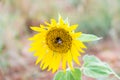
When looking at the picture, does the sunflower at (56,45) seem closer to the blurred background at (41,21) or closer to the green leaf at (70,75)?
the green leaf at (70,75)

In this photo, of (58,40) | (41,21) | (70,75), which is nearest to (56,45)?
(58,40)

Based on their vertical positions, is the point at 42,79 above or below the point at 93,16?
below

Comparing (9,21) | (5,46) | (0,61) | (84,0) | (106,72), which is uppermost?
(84,0)

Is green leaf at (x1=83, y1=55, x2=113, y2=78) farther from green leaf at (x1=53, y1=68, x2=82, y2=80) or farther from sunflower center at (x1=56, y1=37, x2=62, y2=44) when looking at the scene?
sunflower center at (x1=56, y1=37, x2=62, y2=44)

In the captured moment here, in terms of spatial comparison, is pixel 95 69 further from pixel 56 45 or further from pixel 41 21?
pixel 41 21

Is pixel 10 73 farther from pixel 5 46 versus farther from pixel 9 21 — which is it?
pixel 9 21

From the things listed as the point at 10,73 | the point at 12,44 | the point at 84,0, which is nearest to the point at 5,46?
the point at 12,44

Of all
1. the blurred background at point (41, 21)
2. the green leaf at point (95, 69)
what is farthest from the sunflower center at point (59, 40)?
the blurred background at point (41, 21)
